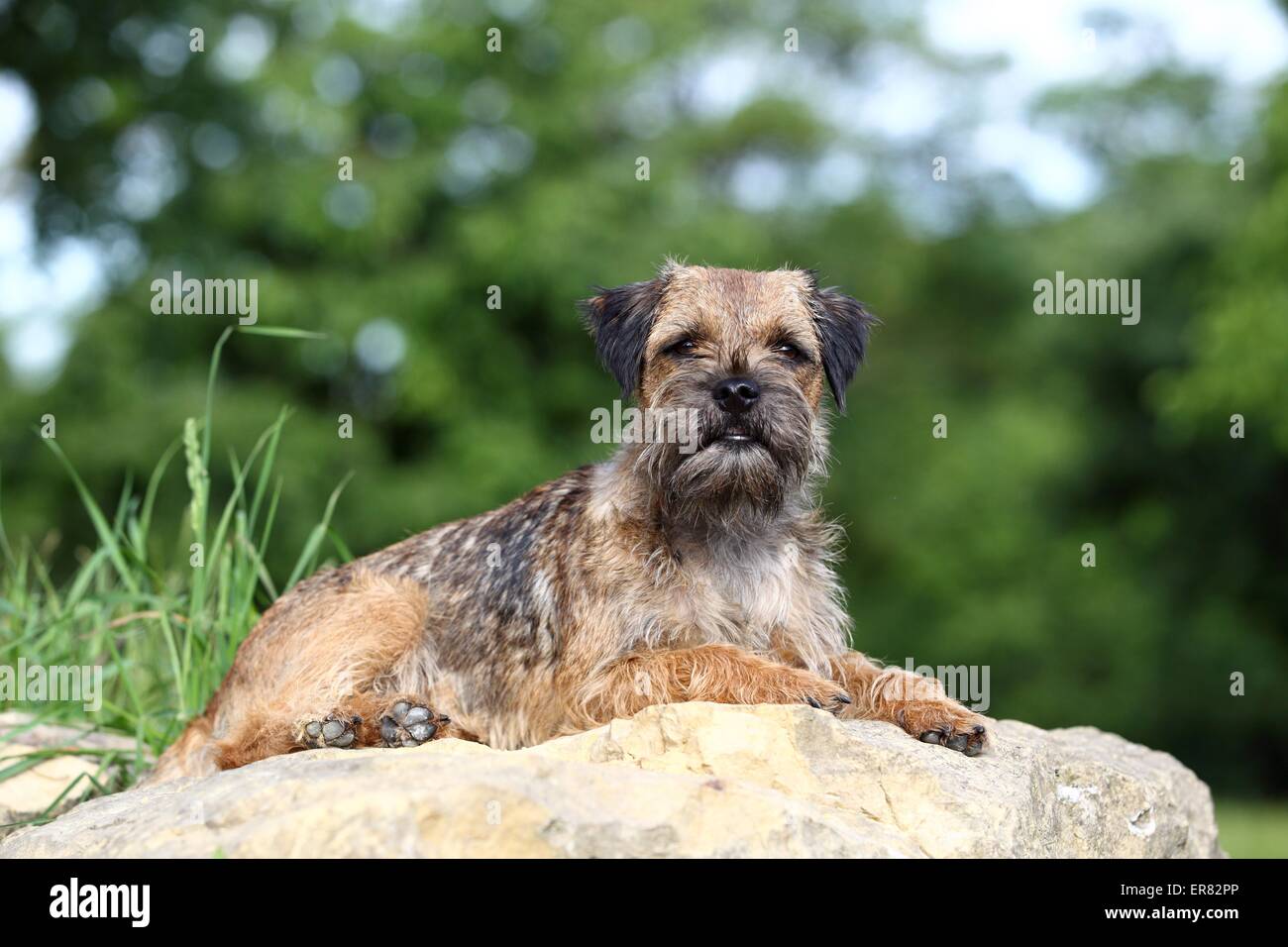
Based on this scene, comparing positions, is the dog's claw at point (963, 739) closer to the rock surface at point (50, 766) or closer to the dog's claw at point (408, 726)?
the dog's claw at point (408, 726)

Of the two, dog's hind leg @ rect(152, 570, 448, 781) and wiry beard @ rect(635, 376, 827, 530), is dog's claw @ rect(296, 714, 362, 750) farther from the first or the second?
wiry beard @ rect(635, 376, 827, 530)

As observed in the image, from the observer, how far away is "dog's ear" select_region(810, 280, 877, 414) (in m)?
6.71

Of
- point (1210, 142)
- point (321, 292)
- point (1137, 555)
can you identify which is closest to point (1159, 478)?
point (1137, 555)

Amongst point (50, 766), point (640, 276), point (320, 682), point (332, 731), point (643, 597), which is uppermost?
point (640, 276)

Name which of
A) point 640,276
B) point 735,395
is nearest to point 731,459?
point 735,395

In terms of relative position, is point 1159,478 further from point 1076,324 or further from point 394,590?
point 394,590

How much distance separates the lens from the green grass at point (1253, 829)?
1543 centimetres

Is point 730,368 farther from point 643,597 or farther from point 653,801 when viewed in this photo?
point 653,801

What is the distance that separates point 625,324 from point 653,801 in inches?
108

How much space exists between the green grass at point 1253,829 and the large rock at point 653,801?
7.06 m

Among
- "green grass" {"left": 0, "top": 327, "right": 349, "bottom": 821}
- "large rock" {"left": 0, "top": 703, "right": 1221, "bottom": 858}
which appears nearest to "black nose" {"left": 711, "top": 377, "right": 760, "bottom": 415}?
"large rock" {"left": 0, "top": 703, "right": 1221, "bottom": 858}

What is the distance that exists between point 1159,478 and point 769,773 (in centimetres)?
2577

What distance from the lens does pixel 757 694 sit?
566 centimetres

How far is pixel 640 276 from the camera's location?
20.9m
